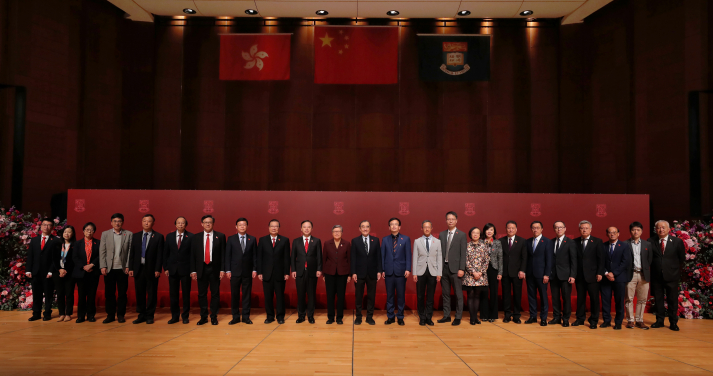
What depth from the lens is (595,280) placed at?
5.84 m

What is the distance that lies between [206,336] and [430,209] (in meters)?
4.17

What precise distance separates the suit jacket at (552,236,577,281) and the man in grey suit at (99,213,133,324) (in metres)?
6.19

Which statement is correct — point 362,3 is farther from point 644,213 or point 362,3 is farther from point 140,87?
point 644,213

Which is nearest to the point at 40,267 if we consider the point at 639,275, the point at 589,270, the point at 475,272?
the point at 475,272

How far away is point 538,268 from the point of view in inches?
239

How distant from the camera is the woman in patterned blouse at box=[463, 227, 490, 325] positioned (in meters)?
6.00

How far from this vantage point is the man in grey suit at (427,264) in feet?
19.4

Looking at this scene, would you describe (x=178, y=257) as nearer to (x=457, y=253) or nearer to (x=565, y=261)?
(x=457, y=253)

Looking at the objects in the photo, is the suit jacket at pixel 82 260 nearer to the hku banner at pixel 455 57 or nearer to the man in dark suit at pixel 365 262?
the man in dark suit at pixel 365 262

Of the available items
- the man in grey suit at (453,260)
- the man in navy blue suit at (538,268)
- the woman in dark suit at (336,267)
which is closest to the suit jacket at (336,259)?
the woman in dark suit at (336,267)

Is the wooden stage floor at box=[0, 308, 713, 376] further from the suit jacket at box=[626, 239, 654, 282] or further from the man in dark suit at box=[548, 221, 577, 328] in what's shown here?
the suit jacket at box=[626, 239, 654, 282]

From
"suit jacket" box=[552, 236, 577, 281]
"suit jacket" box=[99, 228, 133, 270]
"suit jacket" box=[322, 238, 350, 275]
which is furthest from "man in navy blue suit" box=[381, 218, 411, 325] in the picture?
"suit jacket" box=[99, 228, 133, 270]

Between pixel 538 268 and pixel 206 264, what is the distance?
4.80 m

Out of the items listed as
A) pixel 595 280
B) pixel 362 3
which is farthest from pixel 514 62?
pixel 595 280
